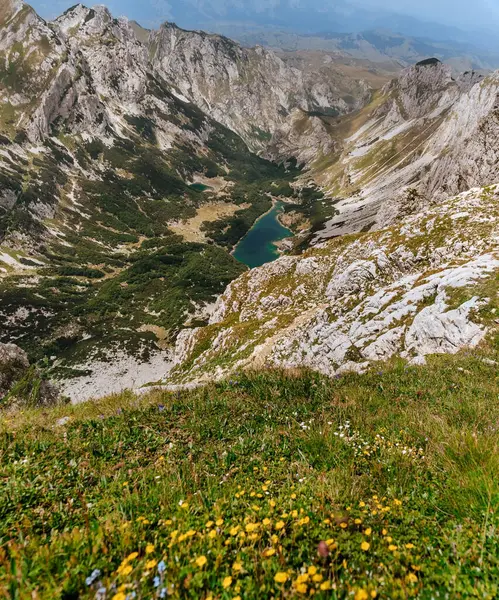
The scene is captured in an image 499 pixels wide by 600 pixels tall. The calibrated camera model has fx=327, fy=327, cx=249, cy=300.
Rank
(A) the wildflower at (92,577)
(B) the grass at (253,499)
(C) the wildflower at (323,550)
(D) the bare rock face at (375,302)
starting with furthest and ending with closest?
(D) the bare rock face at (375,302) < (C) the wildflower at (323,550) < (B) the grass at (253,499) < (A) the wildflower at (92,577)

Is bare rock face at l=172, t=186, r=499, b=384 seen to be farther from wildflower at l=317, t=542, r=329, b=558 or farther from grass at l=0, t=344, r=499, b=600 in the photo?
wildflower at l=317, t=542, r=329, b=558

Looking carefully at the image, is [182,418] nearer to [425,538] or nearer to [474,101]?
[425,538]

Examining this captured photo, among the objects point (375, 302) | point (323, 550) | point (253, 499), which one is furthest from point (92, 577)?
point (375, 302)

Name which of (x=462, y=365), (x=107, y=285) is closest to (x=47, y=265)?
(x=107, y=285)

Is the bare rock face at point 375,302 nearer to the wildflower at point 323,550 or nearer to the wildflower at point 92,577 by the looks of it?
the wildflower at point 323,550

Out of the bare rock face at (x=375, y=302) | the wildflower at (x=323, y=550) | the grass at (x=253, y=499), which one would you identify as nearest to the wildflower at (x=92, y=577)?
the grass at (x=253, y=499)
